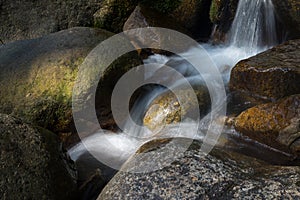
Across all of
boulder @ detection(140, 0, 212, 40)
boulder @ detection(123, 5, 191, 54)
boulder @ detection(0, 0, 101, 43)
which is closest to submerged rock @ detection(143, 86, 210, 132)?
boulder @ detection(123, 5, 191, 54)

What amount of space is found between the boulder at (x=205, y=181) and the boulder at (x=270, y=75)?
197 cm

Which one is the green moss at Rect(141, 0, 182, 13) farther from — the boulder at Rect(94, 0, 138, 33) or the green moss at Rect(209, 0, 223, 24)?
the green moss at Rect(209, 0, 223, 24)

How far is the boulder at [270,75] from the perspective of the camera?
15.9 ft

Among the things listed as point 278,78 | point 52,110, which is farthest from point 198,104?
point 52,110

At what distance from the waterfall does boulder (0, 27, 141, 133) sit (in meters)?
2.38

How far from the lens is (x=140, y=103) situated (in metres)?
5.64

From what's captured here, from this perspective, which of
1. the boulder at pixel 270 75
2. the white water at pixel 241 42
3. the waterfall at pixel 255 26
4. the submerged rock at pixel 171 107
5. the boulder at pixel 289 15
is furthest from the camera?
the waterfall at pixel 255 26

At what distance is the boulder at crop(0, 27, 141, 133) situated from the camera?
5.10 metres

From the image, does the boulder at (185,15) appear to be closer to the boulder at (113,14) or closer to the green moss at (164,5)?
the green moss at (164,5)

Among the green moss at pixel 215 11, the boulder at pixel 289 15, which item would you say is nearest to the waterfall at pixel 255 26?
the boulder at pixel 289 15

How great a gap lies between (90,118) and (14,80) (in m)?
1.23

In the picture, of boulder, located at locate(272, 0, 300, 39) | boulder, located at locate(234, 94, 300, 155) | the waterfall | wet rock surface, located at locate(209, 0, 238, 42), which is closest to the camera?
boulder, located at locate(234, 94, 300, 155)

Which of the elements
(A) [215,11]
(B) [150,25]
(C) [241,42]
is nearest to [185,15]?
(A) [215,11]

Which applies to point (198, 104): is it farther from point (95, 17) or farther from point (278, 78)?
point (95, 17)
